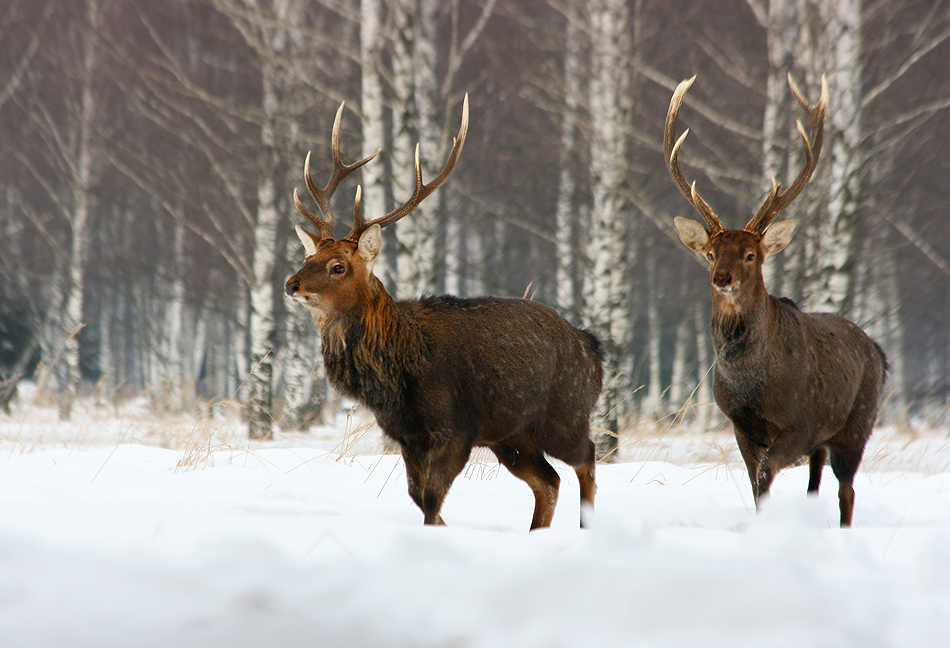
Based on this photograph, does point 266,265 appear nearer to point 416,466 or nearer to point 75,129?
point 416,466

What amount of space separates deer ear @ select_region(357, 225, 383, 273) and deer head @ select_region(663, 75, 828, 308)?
1.63 metres

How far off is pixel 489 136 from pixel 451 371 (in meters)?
8.70

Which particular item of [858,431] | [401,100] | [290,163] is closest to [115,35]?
[290,163]

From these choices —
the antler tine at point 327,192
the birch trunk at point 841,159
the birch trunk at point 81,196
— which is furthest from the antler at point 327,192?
the birch trunk at point 81,196

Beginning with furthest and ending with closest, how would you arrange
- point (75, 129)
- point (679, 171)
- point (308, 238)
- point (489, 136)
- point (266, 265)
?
point (75, 129) → point (489, 136) → point (266, 265) → point (679, 171) → point (308, 238)

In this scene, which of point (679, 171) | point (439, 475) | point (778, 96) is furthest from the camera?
point (778, 96)

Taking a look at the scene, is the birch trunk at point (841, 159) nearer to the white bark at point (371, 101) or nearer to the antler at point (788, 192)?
the antler at point (788, 192)

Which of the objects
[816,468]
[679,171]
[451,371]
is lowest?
[816,468]

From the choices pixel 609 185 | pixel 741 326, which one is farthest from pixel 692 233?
pixel 609 185

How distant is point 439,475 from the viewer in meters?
3.44

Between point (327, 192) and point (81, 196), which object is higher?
point (81, 196)

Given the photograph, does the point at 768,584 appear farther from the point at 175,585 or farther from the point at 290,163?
the point at 290,163

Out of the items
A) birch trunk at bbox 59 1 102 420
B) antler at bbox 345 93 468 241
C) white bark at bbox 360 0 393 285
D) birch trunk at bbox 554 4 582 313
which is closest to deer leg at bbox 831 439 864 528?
antler at bbox 345 93 468 241

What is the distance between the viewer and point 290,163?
31.2ft
